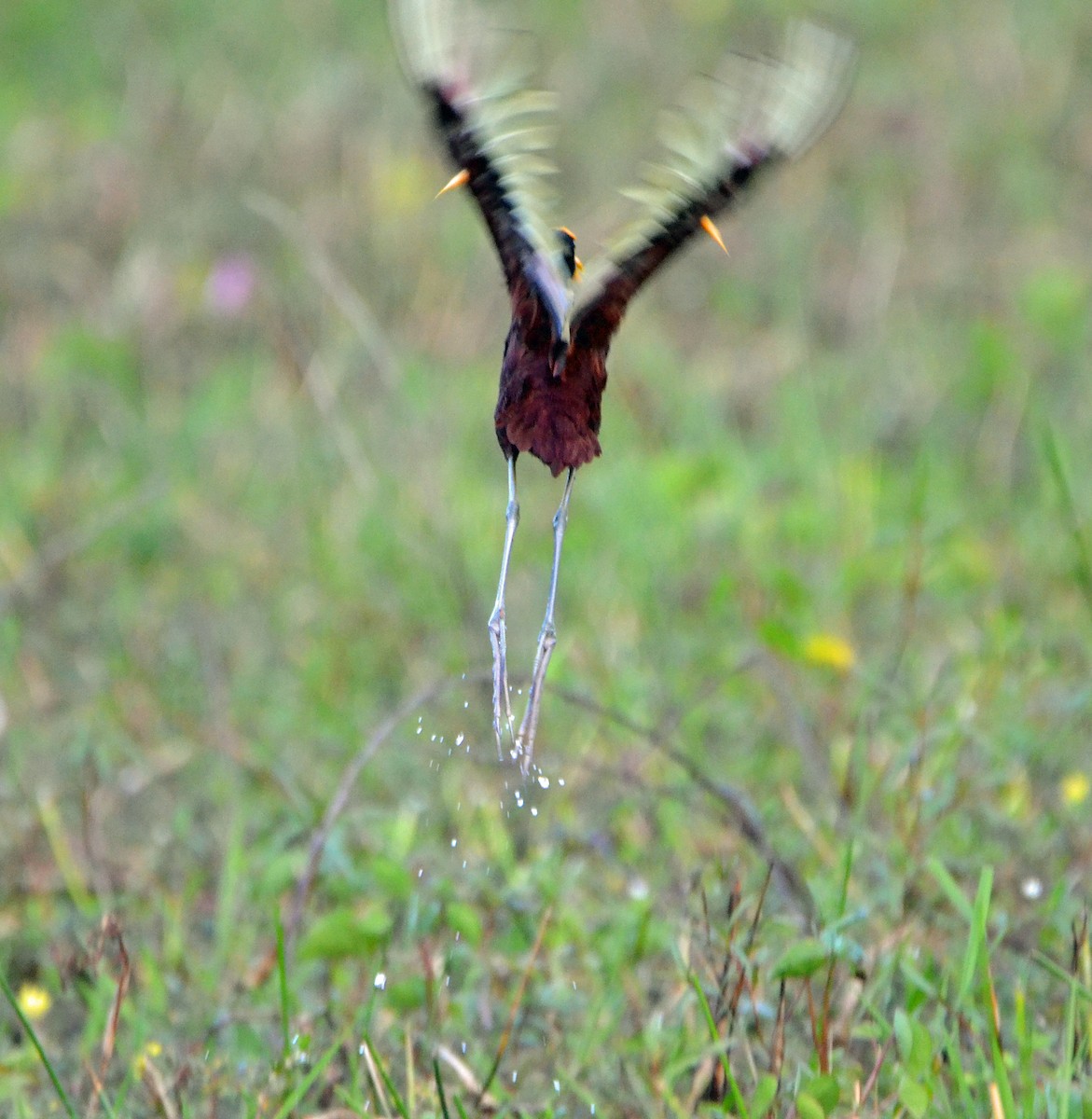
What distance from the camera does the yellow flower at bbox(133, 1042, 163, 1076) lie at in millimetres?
1879

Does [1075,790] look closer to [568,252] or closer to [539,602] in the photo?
[539,602]

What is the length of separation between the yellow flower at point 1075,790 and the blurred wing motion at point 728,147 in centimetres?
158

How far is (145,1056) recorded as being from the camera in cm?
192

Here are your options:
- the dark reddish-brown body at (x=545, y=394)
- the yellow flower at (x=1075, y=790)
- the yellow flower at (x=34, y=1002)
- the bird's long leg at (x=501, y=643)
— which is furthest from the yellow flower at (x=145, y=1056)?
the yellow flower at (x=1075, y=790)

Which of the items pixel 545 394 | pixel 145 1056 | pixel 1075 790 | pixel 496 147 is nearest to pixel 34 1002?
pixel 145 1056

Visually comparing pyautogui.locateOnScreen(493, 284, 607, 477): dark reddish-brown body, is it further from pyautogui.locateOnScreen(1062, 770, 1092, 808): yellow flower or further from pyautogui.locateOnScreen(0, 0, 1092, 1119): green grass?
pyautogui.locateOnScreen(1062, 770, 1092, 808): yellow flower

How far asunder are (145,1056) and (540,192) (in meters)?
1.19

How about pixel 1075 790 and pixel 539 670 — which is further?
pixel 1075 790

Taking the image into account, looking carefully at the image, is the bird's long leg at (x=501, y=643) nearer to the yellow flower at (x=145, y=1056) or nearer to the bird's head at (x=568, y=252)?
the bird's head at (x=568, y=252)

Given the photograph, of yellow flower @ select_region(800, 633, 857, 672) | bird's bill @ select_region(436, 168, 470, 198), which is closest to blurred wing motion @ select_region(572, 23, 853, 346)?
bird's bill @ select_region(436, 168, 470, 198)

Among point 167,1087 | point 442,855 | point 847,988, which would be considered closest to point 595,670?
point 442,855

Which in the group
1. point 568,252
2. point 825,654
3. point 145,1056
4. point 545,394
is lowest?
point 145,1056

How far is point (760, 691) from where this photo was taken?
3109 mm

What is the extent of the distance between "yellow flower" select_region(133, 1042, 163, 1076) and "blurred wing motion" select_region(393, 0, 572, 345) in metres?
1.08
